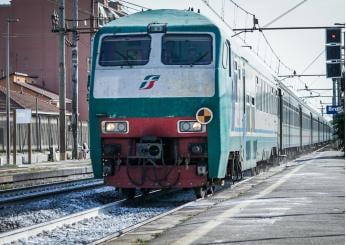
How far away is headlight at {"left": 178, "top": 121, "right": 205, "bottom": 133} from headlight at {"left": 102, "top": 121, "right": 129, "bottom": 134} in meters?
1.03

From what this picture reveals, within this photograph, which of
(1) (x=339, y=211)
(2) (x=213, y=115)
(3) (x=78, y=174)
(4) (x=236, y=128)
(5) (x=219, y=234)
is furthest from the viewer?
(3) (x=78, y=174)

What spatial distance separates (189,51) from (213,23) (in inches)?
28.5

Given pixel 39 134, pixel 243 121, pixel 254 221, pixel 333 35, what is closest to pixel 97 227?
pixel 254 221

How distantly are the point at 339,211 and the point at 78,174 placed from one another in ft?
59.2

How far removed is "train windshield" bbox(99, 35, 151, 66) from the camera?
44.8 feet

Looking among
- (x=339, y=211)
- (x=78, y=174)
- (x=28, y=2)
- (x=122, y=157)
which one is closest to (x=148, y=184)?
(x=122, y=157)

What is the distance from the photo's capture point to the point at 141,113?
43.8 feet

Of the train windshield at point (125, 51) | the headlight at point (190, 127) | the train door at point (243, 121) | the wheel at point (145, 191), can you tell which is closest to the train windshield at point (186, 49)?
the train windshield at point (125, 51)

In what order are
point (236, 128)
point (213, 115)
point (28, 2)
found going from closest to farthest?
point (213, 115) < point (236, 128) < point (28, 2)

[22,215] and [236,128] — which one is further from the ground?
[236,128]

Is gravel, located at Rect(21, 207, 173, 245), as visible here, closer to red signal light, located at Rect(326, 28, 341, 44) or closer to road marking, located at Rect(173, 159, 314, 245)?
road marking, located at Rect(173, 159, 314, 245)

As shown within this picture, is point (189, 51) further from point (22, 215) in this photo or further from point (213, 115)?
point (22, 215)

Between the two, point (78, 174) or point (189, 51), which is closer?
point (189, 51)

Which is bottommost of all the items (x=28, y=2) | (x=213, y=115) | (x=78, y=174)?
(x=78, y=174)
